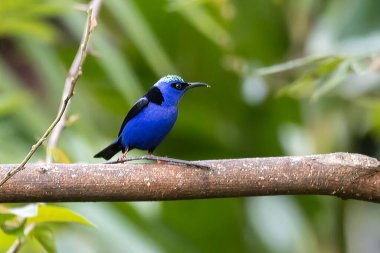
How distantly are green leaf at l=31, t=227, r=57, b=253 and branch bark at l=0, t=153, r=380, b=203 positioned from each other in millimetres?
148

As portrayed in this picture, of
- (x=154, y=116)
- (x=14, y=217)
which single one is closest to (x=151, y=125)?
(x=154, y=116)

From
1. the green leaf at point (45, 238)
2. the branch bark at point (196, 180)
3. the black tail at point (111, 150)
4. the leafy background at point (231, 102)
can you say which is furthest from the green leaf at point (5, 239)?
the leafy background at point (231, 102)

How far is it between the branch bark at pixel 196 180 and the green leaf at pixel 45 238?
0.15 meters

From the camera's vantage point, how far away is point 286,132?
14.8ft

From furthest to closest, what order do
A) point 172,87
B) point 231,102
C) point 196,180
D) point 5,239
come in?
1. point 231,102
2. point 172,87
3. point 5,239
4. point 196,180

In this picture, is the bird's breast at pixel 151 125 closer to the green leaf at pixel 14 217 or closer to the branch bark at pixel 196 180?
the branch bark at pixel 196 180

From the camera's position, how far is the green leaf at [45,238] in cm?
178

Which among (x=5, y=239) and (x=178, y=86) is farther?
(x=178, y=86)

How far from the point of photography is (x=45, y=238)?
1797mm

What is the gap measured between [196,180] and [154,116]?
0.28 metres

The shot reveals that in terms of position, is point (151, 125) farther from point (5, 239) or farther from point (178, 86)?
point (5, 239)

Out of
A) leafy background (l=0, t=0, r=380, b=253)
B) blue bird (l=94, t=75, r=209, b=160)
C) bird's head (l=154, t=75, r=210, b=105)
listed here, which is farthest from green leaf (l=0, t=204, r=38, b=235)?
leafy background (l=0, t=0, r=380, b=253)

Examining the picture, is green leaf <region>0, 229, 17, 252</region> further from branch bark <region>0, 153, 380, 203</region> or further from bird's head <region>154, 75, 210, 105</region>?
bird's head <region>154, 75, 210, 105</region>

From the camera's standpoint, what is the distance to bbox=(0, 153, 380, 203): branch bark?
1.66m
